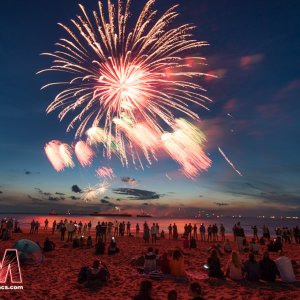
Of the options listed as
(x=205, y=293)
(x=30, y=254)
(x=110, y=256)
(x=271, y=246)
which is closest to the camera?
(x=205, y=293)

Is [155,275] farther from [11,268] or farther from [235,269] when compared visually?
[11,268]

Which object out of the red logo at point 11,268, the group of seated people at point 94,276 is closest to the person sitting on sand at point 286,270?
the group of seated people at point 94,276

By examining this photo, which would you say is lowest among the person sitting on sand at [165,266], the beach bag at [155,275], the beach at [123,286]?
the beach at [123,286]

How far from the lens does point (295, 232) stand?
26.3 m

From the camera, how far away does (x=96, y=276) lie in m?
10.9

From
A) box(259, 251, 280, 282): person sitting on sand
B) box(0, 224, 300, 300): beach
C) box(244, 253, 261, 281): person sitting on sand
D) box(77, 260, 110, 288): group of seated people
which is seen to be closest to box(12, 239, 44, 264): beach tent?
box(0, 224, 300, 300): beach

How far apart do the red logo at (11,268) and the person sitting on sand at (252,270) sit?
27.3 feet

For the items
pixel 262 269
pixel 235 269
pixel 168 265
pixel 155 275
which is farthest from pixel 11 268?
pixel 262 269

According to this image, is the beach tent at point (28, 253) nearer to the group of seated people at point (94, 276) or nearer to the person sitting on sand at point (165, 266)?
the group of seated people at point (94, 276)

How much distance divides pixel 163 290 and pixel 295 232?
2034 cm

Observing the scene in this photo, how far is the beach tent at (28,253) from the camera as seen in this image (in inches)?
564

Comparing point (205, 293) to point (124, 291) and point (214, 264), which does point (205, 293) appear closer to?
point (214, 264)

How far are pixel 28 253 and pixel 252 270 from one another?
10.2 m

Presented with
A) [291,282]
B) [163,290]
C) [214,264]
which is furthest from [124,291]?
[291,282]
